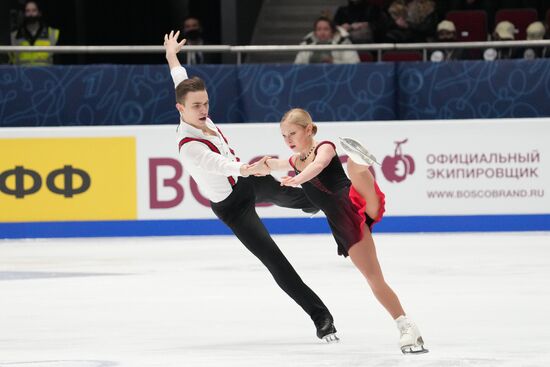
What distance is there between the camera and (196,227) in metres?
11.2

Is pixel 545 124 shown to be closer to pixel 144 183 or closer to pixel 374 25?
pixel 374 25

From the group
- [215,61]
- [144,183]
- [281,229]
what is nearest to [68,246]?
[144,183]

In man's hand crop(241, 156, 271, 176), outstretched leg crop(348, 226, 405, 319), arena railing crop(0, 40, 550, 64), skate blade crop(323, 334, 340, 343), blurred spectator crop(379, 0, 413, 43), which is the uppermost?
blurred spectator crop(379, 0, 413, 43)

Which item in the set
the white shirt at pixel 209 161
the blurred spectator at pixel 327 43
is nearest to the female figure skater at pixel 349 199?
the white shirt at pixel 209 161

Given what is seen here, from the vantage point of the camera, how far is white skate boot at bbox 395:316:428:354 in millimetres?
5426

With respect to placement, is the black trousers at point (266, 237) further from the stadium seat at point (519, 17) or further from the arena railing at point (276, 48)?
the stadium seat at point (519, 17)

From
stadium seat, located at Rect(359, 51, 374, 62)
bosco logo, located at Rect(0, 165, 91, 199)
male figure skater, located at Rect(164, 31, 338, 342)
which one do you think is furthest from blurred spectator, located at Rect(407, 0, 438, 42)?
male figure skater, located at Rect(164, 31, 338, 342)

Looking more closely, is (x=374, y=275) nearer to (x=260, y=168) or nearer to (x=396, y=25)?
(x=260, y=168)

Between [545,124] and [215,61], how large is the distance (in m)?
4.46

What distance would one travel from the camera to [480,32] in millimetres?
13406

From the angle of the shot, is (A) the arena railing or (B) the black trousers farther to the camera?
(A) the arena railing

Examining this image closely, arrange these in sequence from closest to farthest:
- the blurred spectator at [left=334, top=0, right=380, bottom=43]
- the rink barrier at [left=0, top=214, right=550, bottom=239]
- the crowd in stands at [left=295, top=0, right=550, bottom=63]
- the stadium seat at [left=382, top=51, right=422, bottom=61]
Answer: the rink barrier at [left=0, top=214, right=550, bottom=239] → the crowd in stands at [left=295, top=0, right=550, bottom=63] → the stadium seat at [left=382, top=51, right=422, bottom=61] → the blurred spectator at [left=334, top=0, right=380, bottom=43]

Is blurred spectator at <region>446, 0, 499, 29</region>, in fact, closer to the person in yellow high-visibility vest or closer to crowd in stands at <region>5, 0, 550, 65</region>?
crowd in stands at <region>5, 0, 550, 65</region>

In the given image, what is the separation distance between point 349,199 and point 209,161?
0.71 meters
